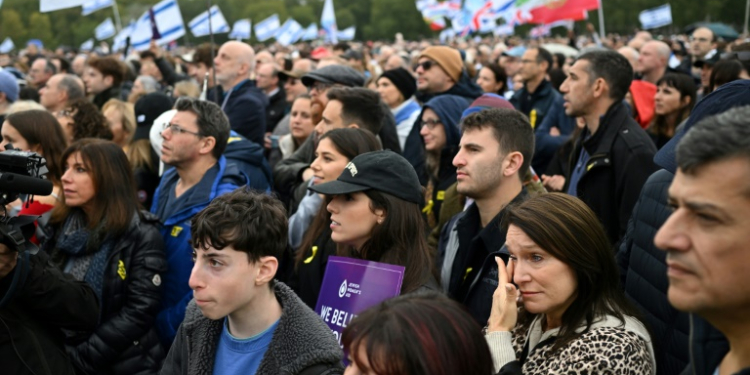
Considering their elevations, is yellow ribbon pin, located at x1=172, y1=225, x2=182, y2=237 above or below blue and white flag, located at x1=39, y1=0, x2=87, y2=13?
below

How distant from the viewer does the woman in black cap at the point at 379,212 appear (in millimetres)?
4137

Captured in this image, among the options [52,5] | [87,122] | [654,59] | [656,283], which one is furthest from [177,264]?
[654,59]

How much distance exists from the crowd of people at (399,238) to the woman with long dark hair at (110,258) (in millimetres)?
12

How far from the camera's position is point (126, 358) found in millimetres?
4781

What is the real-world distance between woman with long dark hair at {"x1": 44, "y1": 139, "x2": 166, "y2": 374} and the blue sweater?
1.60m

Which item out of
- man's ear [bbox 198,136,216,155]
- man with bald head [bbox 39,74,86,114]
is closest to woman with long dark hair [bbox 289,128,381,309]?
man's ear [bbox 198,136,216,155]

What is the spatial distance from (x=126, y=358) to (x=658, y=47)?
8167 millimetres

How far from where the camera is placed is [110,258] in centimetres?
479

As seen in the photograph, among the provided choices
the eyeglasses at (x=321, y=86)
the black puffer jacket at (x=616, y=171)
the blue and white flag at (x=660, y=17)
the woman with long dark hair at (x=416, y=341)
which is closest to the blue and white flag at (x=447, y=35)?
the blue and white flag at (x=660, y=17)

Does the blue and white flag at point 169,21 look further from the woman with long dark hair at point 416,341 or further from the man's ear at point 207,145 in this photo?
the woman with long dark hair at point 416,341

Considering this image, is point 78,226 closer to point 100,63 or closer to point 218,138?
point 218,138

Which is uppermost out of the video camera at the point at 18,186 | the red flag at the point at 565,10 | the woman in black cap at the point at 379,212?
the video camera at the point at 18,186

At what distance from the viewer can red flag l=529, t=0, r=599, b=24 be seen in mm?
17047

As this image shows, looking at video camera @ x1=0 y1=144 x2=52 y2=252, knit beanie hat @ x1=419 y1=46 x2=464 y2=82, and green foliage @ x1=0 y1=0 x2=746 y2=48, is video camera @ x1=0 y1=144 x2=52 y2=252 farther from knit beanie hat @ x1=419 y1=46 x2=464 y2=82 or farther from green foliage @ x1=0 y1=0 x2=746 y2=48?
green foliage @ x1=0 y1=0 x2=746 y2=48
